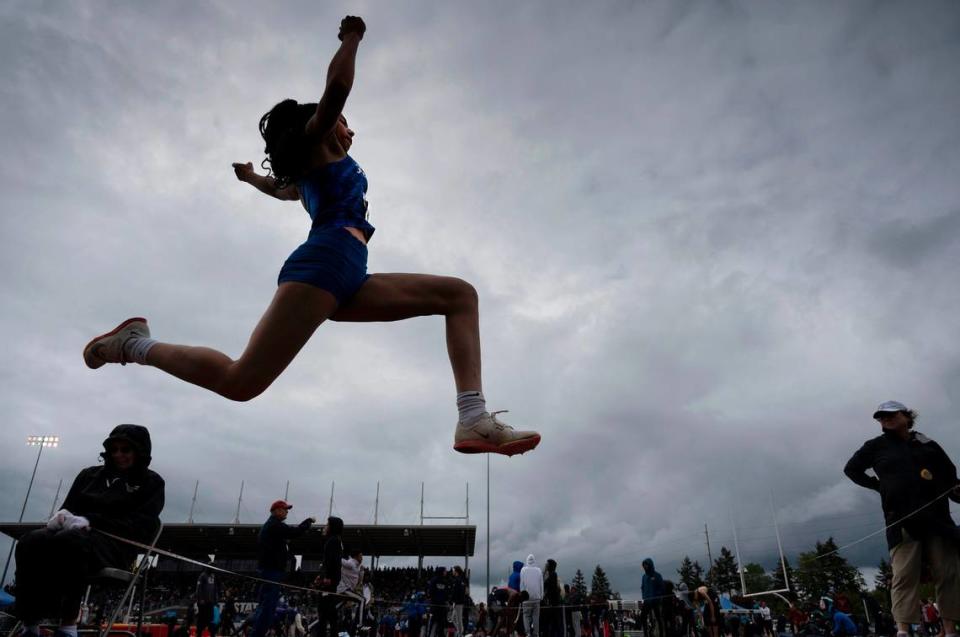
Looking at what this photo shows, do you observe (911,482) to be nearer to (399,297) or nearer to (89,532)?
(399,297)

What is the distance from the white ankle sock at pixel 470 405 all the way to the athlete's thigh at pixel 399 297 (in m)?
0.41

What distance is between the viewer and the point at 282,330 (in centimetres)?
227

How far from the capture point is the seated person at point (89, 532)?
2500 mm

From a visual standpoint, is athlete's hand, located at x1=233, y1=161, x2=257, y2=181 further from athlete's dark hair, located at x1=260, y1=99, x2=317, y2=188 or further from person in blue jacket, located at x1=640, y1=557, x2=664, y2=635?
person in blue jacket, located at x1=640, y1=557, x2=664, y2=635

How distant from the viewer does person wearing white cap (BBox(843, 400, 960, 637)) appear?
431 cm

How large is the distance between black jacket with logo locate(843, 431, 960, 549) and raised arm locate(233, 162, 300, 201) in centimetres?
487

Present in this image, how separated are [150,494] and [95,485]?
10.8 inches

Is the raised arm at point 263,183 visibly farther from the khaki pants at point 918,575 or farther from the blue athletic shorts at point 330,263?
the khaki pants at point 918,575

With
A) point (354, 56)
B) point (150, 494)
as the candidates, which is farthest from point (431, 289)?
point (150, 494)

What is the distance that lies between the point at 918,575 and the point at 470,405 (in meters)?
4.18

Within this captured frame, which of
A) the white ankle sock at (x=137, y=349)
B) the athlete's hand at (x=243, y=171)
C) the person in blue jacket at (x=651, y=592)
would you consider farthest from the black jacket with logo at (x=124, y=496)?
the person in blue jacket at (x=651, y=592)

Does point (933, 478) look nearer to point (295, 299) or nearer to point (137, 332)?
point (295, 299)

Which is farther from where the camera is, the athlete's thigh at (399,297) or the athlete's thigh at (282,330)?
the athlete's thigh at (399,297)

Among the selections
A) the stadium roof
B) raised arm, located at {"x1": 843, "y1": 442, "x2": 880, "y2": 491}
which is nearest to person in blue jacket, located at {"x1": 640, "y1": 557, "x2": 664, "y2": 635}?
raised arm, located at {"x1": 843, "y1": 442, "x2": 880, "y2": 491}
